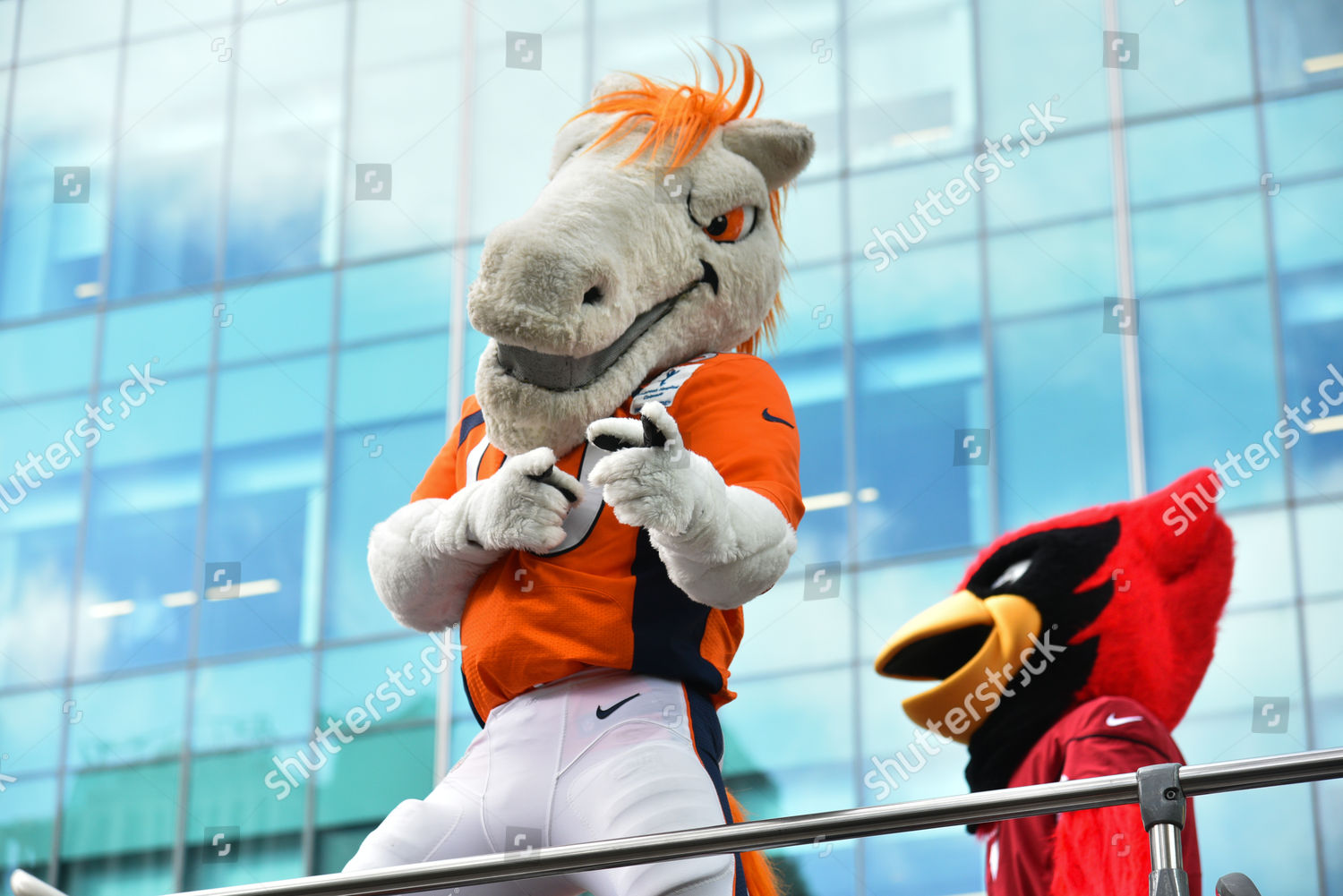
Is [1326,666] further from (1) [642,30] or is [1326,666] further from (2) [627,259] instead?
(2) [627,259]

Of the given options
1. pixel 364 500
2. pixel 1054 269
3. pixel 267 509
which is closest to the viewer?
pixel 1054 269

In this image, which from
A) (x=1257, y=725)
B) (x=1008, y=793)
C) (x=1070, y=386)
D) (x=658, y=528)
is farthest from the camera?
(x=1070, y=386)

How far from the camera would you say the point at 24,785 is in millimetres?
9023

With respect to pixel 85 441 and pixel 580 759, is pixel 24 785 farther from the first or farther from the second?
pixel 580 759

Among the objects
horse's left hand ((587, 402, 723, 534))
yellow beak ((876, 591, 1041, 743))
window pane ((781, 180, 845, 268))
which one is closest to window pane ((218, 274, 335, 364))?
window pane ((781, 180, 845, 268))

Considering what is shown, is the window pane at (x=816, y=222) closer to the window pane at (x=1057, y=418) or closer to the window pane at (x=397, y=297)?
the window pane at (x=1057, y=418)

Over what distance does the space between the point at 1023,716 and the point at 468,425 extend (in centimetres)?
131

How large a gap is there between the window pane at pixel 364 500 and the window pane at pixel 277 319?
2.57ft

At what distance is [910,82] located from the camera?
8797mm

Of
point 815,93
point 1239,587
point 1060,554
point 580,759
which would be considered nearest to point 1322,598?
point 1239,587

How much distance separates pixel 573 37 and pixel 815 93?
150 cm

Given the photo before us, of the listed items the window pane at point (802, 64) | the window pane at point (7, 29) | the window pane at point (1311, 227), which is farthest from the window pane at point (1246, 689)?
the window pane at point (7, 29)

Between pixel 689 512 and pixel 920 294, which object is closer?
pixel 689 512
